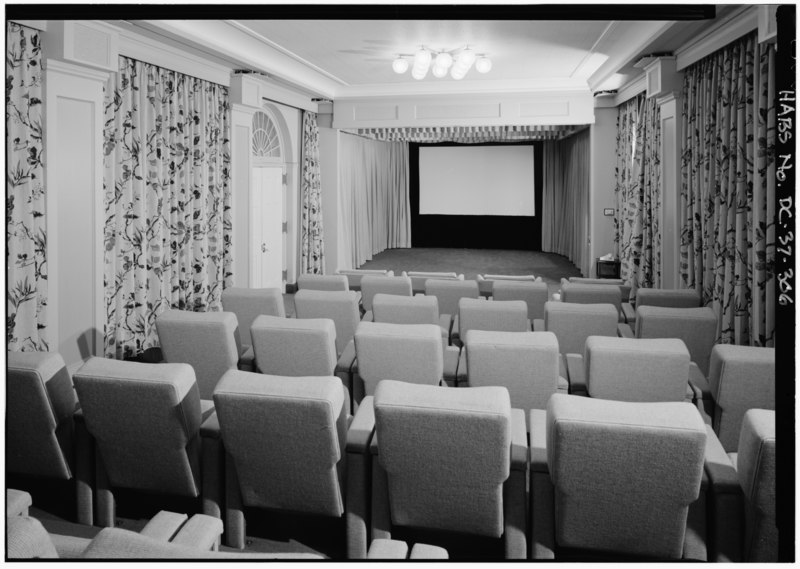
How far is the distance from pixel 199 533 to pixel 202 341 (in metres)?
2.00

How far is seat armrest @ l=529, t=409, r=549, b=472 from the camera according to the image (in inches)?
89.1

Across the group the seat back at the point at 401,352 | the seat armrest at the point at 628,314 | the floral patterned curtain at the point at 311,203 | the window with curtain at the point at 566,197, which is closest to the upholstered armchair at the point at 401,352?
the seat back at the point at 401,352

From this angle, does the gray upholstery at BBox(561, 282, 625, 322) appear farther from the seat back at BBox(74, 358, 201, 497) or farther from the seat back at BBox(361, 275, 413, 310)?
the seat back at BBox(74, 358, 201, 497)

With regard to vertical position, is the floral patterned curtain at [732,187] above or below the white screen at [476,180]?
below

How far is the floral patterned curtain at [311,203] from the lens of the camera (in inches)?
379

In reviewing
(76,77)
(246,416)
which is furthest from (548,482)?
(76,77)

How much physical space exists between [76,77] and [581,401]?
→ 428 cm

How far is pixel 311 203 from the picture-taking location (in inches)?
383

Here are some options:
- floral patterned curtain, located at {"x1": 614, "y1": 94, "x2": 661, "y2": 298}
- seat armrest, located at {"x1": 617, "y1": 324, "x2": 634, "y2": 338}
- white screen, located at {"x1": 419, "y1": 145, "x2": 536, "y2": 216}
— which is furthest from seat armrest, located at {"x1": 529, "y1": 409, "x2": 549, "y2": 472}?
white screen, located at {"x1": 419, "y1": 145, "x2": 536, "y2": 216}

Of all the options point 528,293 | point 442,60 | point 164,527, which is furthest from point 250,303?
point 442,60

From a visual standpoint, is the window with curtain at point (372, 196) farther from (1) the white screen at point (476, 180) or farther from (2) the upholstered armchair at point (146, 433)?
(2) the upholstered armchair at point (146, 433)

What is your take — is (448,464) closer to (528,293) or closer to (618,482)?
(618,482)

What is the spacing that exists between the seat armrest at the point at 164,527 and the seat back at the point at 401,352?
154 cm

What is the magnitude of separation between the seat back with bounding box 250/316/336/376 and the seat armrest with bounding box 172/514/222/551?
65.7 inches
